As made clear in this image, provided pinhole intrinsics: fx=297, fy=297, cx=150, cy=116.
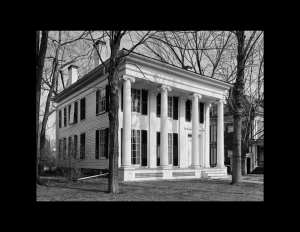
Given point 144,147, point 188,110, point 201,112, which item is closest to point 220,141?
point 201,112

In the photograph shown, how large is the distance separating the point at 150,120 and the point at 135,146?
6.39ft

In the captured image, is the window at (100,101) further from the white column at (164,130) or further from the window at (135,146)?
the white column at (164,130)

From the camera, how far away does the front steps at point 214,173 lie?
19172mm

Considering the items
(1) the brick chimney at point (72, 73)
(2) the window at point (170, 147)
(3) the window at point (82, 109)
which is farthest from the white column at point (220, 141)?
A: (1) the brick chimney at point (72, 73)

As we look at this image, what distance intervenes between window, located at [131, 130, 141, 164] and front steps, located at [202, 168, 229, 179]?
4.57 meters

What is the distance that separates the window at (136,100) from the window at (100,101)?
1.77 m

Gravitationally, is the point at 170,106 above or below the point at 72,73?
below

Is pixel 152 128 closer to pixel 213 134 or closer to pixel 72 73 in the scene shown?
pixel 72 73

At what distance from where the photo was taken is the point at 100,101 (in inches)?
739

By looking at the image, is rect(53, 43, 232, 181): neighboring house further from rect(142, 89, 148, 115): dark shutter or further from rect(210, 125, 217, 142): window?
rect(210, 125, 217, 142): window

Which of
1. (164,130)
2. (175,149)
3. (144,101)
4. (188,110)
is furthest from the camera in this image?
(188,110)
